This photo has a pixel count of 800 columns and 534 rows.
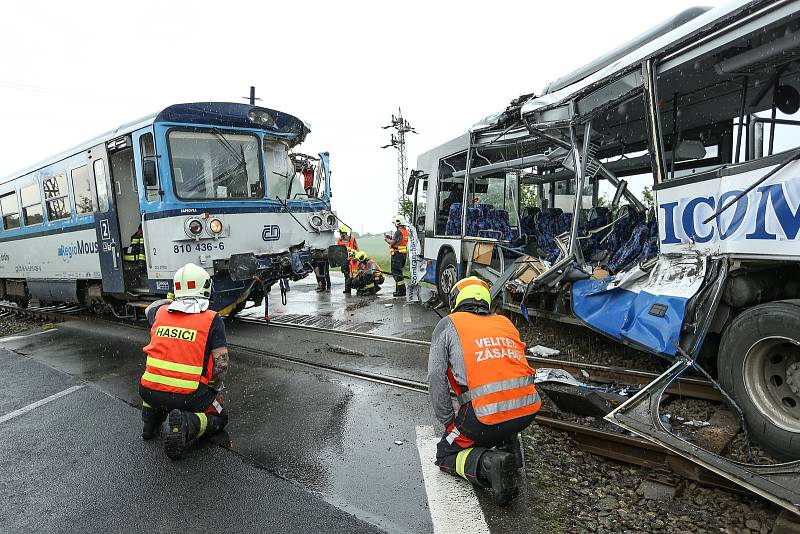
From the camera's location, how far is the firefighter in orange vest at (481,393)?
2914 millimetres

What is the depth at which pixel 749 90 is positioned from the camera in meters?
4.61

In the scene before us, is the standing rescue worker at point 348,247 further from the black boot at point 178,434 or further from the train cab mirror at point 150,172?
the black boot at point 178,434

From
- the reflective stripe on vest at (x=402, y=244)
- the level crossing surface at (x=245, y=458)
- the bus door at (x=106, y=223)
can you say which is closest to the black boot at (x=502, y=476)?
the level crossing surface at (x=245, y=458)

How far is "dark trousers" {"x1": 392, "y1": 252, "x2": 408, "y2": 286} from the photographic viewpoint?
36.7 ft

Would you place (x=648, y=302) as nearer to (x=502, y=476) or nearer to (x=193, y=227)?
(x=502, y=476)

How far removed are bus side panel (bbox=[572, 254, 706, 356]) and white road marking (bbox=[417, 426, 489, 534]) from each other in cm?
186

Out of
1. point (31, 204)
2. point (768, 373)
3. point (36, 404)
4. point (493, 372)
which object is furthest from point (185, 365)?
point (31, 204)

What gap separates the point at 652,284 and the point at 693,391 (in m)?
0.93

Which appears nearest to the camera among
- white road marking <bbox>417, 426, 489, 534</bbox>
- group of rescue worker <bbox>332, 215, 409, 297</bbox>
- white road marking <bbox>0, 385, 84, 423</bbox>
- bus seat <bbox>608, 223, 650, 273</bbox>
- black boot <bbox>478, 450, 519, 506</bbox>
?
white road marking <bbox>417, 426, 489, 534</bbox>

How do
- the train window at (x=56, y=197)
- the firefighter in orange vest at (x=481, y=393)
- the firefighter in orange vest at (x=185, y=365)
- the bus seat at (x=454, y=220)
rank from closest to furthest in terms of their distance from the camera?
the firefighter in orange vest at (x=481, y=393) < the firefighter in orange vest at (x=185, y=365) < the bus seat at (x=454, y=220) < the train window at (x=56, y=197)

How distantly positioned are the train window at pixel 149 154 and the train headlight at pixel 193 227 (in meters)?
0.58

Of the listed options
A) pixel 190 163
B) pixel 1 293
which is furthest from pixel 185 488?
pixel 1 293

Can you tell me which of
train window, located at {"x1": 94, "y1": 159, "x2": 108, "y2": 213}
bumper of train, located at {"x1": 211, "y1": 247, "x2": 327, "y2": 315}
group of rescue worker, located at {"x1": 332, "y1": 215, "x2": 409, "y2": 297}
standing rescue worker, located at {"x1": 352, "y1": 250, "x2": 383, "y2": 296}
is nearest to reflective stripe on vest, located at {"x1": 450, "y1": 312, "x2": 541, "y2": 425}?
bumper of train, located at {"x1": 211, "y1": 247, "x2": 327, "y2": 315}

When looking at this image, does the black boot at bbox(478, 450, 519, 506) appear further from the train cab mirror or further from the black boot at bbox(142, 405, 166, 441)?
the train cab mirror
